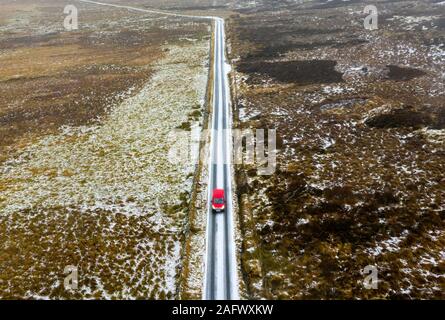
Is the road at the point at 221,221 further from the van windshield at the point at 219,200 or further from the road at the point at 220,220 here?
the van windshield at the point at 219,200

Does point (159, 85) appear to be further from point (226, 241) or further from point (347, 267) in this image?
point (347, 267)

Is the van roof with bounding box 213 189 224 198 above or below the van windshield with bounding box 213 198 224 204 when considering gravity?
above

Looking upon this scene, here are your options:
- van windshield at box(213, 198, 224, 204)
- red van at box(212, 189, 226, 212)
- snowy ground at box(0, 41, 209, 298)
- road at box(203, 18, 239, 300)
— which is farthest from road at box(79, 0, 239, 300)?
snowy ground at box(0, 41, 209, 298)

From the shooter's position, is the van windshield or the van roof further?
the van roof

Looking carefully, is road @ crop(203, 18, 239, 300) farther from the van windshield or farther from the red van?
the van windshield

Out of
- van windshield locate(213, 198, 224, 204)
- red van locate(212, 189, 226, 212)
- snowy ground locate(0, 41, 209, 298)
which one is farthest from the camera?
van windshield locate(213, 198, 224, 204)

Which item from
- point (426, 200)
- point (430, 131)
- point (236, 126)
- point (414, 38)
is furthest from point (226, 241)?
point (414, 38)

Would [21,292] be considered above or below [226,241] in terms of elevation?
below
